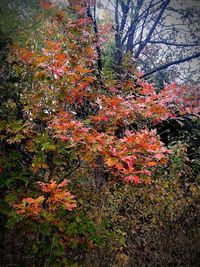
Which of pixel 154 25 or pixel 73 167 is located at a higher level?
pixel 154 25

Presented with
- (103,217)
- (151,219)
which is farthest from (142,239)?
(103,217)

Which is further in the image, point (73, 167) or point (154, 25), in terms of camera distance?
point (154, 25)

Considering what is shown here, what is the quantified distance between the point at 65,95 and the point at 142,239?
2424 mm

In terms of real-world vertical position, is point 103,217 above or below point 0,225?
above

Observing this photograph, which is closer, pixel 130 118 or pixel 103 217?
pixel 103 217

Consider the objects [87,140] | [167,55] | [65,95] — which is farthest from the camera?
[167,55]

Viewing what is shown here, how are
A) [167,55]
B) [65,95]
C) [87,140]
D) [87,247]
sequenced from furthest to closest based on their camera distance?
[167,55] → [87,247] → [65,95] → [87,140]

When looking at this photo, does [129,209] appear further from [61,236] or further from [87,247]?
[61,236]

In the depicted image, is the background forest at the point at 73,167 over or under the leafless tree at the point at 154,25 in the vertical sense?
under

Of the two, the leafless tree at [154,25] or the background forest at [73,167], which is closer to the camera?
the background forest at [73,167]

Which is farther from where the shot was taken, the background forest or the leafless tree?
the leafless tree

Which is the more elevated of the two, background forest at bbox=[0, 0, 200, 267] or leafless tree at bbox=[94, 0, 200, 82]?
leafless tree at bbox=[94, 0, 200, 82]

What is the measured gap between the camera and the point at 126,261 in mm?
3834

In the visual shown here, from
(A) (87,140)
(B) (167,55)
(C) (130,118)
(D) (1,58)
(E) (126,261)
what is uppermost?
(B) (167,55)
